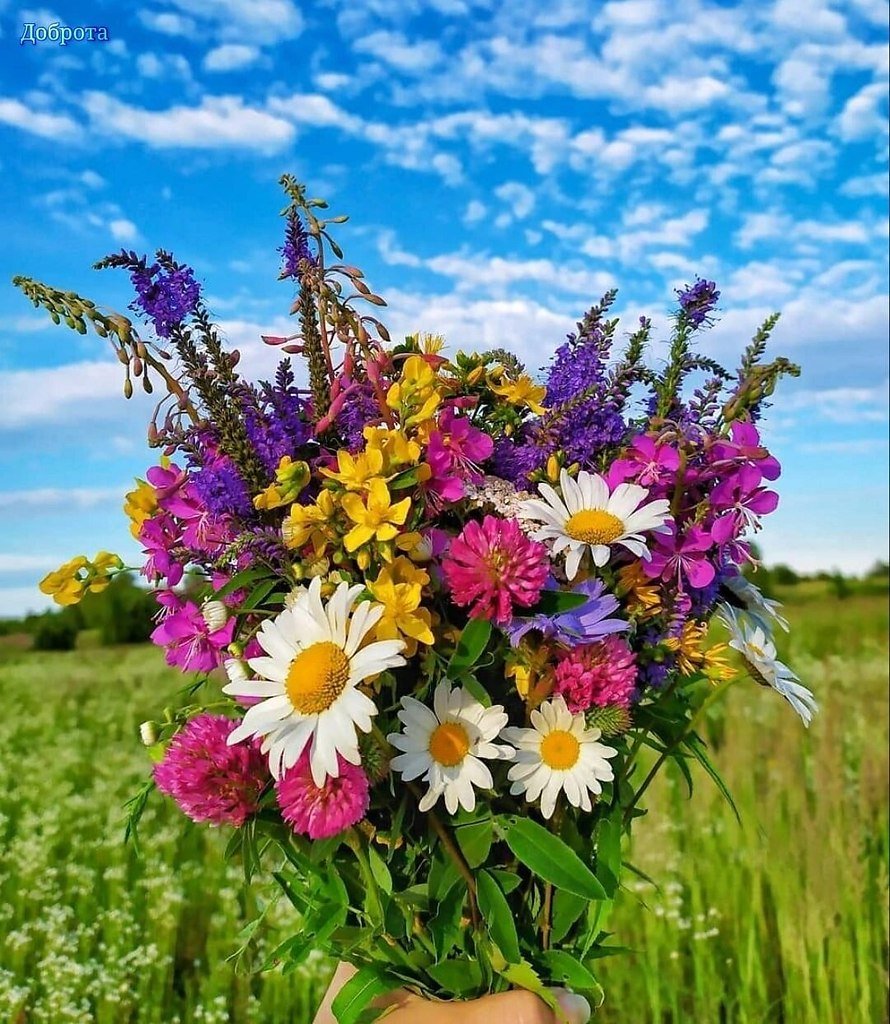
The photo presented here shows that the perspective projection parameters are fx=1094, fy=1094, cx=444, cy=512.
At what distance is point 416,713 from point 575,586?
181 mm

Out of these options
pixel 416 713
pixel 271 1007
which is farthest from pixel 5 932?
pixel 416 713

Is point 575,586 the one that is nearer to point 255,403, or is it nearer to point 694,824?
point 255,403

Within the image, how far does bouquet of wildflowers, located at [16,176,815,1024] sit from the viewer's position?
35.6 inches

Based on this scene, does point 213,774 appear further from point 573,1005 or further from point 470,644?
point 573,1005

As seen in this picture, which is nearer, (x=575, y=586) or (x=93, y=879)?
(x=575, y=586)

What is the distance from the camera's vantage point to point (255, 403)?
38.7 inches

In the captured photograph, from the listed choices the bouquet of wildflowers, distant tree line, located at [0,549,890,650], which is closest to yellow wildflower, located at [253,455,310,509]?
the bouquet of wildflowers

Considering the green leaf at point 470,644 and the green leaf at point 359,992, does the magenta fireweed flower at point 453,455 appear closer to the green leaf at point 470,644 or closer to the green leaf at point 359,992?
the green leaf at point 470,644

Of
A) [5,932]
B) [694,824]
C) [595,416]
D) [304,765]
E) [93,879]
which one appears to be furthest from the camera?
[694,824]

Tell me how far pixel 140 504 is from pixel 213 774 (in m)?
0.27

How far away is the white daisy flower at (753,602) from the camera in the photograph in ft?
3.67

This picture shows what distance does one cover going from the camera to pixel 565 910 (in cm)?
101

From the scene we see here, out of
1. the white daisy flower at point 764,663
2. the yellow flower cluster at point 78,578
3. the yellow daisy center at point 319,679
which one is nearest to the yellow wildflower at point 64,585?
the yellow flower cluster at point 78,578

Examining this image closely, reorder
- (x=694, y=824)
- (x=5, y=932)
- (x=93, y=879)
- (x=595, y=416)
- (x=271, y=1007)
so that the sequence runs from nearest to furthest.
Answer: (x=595, y=416) → (x=271, y=1007) → (x=5, y=932) → (x=93, y=879) → (x=694, y=824)
